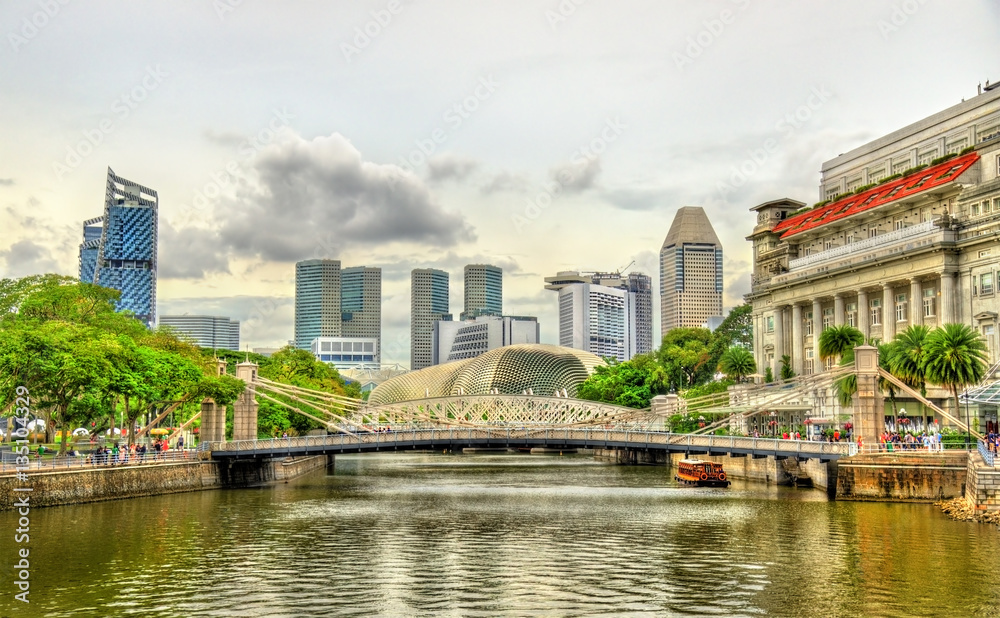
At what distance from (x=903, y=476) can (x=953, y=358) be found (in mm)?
13446

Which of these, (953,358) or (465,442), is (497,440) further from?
(953,358)

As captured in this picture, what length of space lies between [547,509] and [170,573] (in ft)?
102

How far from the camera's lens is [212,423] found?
9262 centimetres

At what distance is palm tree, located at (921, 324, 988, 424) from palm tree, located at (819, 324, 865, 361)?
24297mm

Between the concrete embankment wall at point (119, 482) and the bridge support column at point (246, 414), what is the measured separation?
3.19m

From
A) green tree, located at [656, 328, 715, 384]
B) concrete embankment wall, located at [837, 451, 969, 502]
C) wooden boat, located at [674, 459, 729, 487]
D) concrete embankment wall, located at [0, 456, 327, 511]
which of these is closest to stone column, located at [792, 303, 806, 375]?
wooden boat, located at [674, 459, 729, 487]

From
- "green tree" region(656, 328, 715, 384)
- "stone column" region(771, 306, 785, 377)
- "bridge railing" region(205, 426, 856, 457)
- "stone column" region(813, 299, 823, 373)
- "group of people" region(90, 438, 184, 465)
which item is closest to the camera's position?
"group of people" region(90, 438, 184, 465)

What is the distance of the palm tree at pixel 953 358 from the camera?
77.8m

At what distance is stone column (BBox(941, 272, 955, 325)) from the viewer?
98188mm

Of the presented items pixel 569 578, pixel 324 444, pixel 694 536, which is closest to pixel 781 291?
pixel 324 444

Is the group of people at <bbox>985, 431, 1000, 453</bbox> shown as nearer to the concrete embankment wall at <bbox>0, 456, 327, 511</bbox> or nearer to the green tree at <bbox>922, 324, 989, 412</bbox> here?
the green tree at <bbox>922, 324, 989, 412</bbox>

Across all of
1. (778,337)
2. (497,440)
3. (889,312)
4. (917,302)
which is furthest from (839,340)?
(497,440)

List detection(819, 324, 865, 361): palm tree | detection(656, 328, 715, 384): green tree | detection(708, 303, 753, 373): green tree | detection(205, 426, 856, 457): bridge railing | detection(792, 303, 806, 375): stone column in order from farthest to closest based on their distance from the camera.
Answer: detection(708, 303, 753, 373): green tree, detection(656, 328, 715, 384): green tree, detection(792, 303, 806, 375): stone column, detection(819, 324, 865, 361): palm tree, detection(205, 426, 856, 457): bridge railing

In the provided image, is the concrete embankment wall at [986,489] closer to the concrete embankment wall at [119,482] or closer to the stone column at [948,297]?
the stone column at [948,297]
